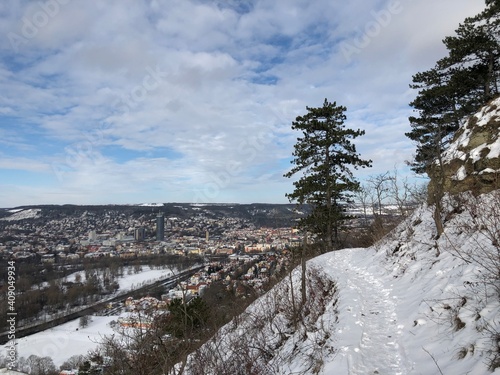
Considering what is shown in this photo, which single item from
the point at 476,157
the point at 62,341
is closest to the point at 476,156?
the point at 476,157

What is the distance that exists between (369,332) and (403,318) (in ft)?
2.55

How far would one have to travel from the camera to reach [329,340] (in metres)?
5.39

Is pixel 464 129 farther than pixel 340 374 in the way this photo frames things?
Yes

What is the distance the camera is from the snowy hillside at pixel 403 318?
152 inches

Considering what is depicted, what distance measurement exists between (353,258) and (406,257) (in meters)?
5.23

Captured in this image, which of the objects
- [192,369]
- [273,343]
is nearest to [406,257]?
[273,343]

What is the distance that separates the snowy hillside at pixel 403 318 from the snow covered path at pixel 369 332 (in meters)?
0.02

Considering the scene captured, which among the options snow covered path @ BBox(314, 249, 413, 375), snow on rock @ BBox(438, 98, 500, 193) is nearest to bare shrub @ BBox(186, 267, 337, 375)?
snow covered path @ BBox(314, 249, 413, 375)

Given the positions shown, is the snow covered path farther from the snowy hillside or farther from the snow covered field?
the snow covered field

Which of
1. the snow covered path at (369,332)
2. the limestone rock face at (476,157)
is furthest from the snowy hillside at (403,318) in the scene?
the limestone rock face at (476,157)

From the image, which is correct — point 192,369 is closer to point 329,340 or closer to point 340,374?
point 329,340

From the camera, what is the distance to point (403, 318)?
5.69 meters

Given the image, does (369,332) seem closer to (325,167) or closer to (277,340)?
(277,340)

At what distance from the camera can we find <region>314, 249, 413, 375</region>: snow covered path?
14.0 ft
